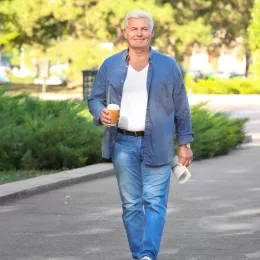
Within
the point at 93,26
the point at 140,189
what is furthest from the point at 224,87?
the point at 140,189

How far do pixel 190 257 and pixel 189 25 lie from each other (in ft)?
188

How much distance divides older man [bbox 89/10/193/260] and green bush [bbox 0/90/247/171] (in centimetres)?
786

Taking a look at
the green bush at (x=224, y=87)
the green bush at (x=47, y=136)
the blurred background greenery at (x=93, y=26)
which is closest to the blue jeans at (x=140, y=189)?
the green bush at (x=47, y=136)

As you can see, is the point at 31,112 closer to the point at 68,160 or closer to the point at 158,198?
the point at 68,160

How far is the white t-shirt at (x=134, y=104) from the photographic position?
7.15 m

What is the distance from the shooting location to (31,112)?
57.7ft

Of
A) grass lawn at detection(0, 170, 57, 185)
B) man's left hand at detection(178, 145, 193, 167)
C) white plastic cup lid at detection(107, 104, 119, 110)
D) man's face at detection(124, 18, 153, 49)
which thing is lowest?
grass lawn at detection(0, 170, 57, 185)

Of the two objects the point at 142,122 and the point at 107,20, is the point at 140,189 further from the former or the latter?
the point at 107,20

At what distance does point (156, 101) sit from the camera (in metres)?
7.17

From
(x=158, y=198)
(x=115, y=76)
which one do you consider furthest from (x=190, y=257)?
(x=115, y=76)

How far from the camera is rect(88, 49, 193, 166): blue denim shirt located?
23.5 ft

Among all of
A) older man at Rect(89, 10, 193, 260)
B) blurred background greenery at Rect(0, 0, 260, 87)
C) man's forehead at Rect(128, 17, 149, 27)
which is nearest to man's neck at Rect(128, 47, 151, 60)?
older man at Rect(89, 10, 193, 260)

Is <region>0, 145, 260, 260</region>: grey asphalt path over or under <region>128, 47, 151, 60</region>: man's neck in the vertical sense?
under

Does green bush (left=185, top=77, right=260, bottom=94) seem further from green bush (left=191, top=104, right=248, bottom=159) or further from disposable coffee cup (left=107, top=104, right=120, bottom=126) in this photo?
disposable coffee cup (left=107, top=104, right=120, bottom=126)
